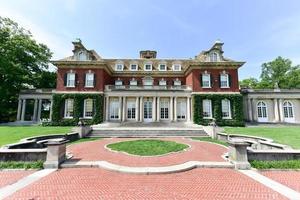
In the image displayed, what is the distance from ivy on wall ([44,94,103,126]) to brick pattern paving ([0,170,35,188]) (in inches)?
733

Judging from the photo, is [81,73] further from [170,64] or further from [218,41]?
[218,41]

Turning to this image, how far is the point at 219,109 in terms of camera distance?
1035 inches

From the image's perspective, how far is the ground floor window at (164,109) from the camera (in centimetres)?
2725

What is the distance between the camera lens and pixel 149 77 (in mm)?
30672

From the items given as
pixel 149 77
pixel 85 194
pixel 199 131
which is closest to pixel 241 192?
pixel 85 194

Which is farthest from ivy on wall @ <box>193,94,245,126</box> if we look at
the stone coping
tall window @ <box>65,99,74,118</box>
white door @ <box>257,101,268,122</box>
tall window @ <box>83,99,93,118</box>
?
tall window @ <box>65,99,74,118</box>

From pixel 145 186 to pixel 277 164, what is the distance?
625cm

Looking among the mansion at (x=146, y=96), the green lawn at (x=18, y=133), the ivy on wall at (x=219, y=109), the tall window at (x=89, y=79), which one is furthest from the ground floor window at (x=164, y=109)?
the green lawn at (x=18, y=133)

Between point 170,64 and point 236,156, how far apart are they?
26951mm

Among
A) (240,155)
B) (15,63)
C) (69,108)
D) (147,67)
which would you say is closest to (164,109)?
(147,67)

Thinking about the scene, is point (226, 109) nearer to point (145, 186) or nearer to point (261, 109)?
point (261, 109)

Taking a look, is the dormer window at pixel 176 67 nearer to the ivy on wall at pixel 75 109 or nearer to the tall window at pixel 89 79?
the ivy on wall at pixel 75 109

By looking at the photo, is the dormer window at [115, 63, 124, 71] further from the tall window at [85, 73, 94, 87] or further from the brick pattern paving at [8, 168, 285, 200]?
the brick pattern paving at [8, 168, 285, 200]

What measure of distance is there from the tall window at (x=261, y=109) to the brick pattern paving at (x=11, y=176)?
1281 inches
